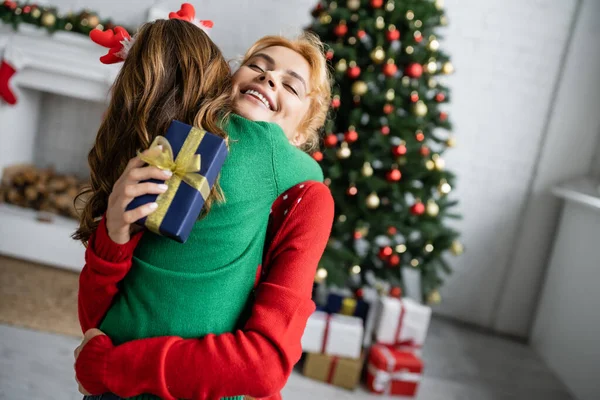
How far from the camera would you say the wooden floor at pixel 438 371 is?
1939mm

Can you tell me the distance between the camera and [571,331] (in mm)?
2859

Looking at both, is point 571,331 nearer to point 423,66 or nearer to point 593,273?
point 593,273

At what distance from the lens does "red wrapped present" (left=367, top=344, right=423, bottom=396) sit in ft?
7.72

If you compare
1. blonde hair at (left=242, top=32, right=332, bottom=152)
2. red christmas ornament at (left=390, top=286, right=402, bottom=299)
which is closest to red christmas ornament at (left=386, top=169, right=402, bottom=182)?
red christmas ornament at (left=390, top=286, right=402, bottom=299)

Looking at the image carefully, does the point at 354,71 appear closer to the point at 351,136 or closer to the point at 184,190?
the point at 351,136

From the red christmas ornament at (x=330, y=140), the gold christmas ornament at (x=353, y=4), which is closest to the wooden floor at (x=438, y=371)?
the red christmas ornament at (x=330, y=140)

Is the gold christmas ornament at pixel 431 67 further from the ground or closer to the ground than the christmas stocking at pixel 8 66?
further from the ground

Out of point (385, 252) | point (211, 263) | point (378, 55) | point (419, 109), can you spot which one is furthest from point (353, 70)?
point (211, 263)

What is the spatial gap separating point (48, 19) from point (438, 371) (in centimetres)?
294

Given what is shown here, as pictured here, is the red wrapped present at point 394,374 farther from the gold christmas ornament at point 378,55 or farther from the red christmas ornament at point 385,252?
the gold christmas ornament at point 378,55

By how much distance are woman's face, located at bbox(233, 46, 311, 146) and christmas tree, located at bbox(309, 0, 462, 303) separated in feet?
4.35

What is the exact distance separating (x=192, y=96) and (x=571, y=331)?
9.18 ft

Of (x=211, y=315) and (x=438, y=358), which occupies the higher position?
(x=211, y=315)

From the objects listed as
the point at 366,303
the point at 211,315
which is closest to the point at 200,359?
the point at 211,315
